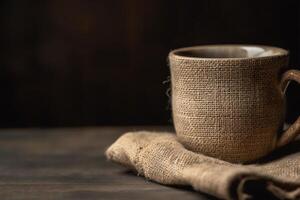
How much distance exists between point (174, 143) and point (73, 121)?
0.43m

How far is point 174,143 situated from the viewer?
819mm

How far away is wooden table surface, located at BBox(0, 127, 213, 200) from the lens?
2.38 ft

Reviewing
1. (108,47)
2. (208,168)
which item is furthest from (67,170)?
(108,47)

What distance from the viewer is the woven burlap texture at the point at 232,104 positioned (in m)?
0.75

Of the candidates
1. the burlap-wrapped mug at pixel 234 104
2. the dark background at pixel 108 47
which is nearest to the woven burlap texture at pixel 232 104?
the burlap-wrapped mug at pixel 234 104

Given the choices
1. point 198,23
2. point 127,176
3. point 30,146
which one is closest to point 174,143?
point 127,176

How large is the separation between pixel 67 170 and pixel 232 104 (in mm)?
246

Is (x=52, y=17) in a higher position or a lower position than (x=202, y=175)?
higher

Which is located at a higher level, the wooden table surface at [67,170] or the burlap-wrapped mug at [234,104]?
the burlap-wrapped mug at [234,104]

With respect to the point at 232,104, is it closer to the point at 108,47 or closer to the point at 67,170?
the point at 67,170

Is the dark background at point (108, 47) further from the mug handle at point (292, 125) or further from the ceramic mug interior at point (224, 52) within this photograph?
the mug handle at point (292, 125)

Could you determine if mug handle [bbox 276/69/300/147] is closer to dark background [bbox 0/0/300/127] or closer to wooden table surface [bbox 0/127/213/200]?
wooden table surface [bbox 0/127/213/200]

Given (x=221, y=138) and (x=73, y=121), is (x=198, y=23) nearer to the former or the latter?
(x=73, y=121)

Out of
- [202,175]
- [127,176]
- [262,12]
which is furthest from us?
[262,12]
